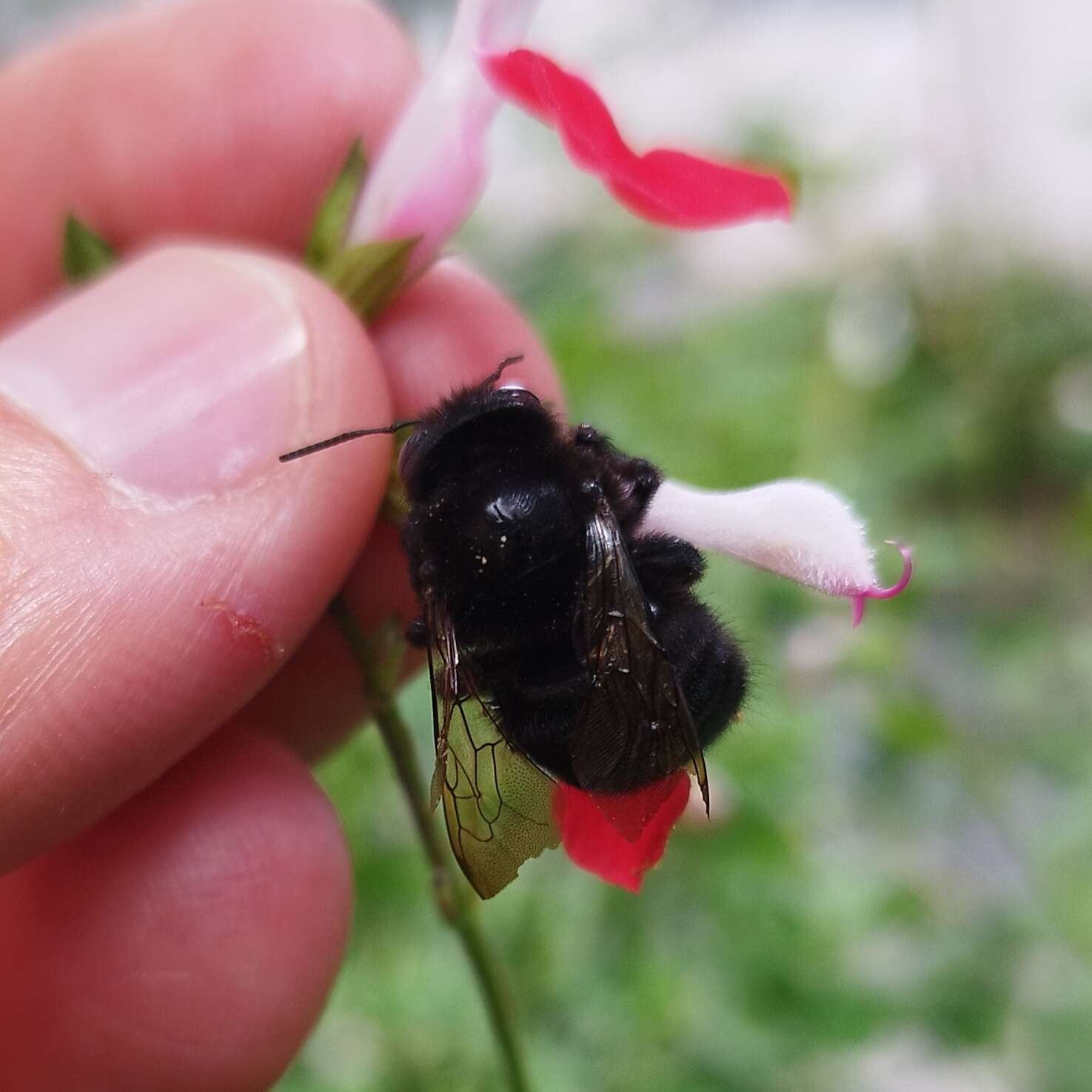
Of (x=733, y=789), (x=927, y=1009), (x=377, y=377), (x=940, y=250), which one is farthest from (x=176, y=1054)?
(x=940, y=250)

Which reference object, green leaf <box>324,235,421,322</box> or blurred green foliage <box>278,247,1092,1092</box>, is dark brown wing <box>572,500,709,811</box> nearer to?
blurred green foliage <box>278,247,1092,1092</box>

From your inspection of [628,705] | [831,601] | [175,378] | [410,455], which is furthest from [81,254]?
[831,601]

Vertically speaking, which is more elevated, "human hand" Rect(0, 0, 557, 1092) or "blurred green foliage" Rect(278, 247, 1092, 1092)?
"human hand" Rect(0, 0, 557, 1092)

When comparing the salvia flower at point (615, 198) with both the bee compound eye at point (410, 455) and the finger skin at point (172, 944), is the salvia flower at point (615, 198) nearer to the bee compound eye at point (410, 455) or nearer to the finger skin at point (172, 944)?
the bee compound eye at point (410, 455)

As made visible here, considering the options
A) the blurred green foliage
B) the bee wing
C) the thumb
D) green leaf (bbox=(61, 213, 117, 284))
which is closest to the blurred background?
the blurred green foliage

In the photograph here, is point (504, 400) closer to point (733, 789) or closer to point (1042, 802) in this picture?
point (733, 789)

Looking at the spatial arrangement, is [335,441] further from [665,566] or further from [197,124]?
[197,124]
